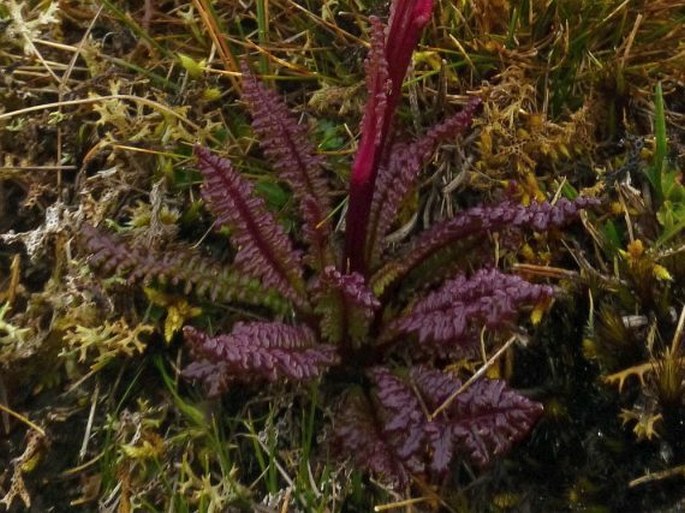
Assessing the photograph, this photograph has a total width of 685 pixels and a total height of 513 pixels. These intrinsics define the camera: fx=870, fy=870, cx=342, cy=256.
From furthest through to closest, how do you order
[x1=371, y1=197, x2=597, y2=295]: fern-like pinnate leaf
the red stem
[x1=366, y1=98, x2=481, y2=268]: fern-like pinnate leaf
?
[x1=366, y1=98, x2=481, y2=268]: fern-like pinnate leaf → [x1=371, y1=197, x2=597, y2=295]: fern-like pinnate leaf → the red stem

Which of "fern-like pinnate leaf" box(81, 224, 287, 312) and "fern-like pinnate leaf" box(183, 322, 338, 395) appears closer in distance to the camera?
"fern-like pinnate leaf" box(183, 322, 338, 395)

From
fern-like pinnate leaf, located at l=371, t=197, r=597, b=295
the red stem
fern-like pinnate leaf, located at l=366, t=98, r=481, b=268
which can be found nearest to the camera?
the red stem

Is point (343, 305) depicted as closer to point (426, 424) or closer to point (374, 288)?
point (374, 288)

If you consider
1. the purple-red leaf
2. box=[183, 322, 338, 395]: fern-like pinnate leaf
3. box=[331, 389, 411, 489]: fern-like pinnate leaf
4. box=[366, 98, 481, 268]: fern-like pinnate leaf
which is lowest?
box=[331, 389, 411, 489]: fern-like pinnate leaf

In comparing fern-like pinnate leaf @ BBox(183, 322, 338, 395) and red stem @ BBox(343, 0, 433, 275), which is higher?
red stem @ BBox(343, 0, 433, 275)

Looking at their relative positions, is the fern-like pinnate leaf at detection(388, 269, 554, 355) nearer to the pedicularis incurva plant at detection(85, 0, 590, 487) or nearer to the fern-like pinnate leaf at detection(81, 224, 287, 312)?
the pedicularis incurva plant at detection(85, 0, 590, 487)

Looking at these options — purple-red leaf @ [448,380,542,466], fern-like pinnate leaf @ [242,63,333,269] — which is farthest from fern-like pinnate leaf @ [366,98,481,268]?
purple-red leaf @ [448,380,542,466]

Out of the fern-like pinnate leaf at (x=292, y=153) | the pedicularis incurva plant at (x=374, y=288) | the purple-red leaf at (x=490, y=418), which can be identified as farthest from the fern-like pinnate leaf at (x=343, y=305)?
the purple-red leaf at (x=490, y=418)
